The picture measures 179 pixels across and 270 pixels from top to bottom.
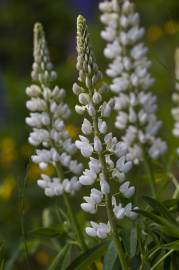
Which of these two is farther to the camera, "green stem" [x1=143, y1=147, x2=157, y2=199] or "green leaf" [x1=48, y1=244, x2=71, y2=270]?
"green stem" [x1=143, y1=147, x2=157, y2=199]

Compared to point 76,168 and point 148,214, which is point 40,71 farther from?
point 148,214

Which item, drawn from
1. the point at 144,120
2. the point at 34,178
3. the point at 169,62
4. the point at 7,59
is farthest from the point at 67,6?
the point at 144,120

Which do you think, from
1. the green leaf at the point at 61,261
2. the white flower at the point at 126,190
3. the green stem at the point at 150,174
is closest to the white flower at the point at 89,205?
the white flower at the point at 126,190

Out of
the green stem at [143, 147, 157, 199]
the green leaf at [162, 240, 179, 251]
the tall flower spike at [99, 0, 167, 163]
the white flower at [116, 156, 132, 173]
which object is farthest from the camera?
the tall flower spike at [99, 0, 167, 163]

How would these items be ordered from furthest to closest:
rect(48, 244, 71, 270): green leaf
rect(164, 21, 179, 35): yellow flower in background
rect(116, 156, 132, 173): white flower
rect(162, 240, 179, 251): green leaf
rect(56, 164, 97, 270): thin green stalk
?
rect(164, 21, 179, 35): yellow flower in background → rect(56, 164, 97, 270): thin green stalk → rect(48, 244, 71, 270): green leaf → rect(116, 156, 132, 173): white flower → rect(162, 240, 179, 251): green leaf

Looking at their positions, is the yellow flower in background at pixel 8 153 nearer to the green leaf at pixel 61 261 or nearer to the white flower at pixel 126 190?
the green leaf at pixel 61 261

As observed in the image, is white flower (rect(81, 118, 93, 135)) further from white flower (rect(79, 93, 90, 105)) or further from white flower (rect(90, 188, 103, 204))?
white flower (rect(90, 188, 103, 204))

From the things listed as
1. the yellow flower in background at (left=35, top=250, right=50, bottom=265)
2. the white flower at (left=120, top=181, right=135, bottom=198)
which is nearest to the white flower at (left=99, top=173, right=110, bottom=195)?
the white flower at (left=120, top=181, right=135, bottom=198)
